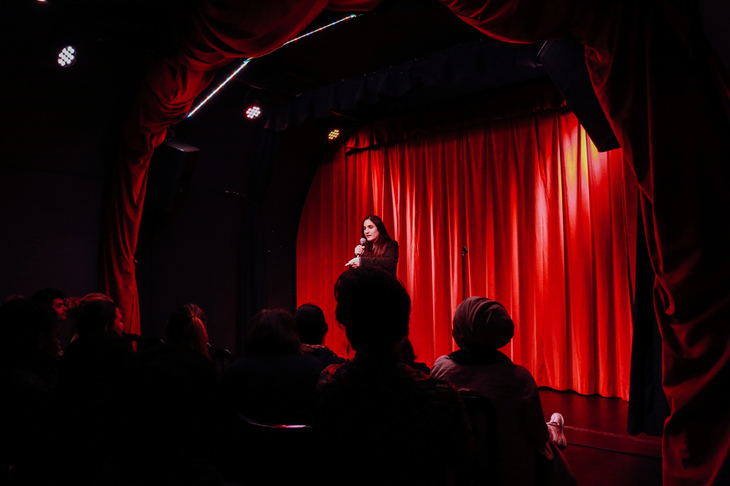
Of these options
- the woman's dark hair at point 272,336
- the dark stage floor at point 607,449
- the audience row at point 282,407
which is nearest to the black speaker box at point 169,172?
the audience row at point 282,407

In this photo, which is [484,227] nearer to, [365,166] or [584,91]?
[365,166]

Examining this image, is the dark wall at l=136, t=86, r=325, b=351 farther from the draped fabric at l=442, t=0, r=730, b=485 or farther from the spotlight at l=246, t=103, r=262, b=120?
the draped fabric at l=442, t=0, r=730, b=485

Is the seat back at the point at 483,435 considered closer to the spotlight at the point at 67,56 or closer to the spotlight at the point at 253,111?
the spotlight at the point at 67,56

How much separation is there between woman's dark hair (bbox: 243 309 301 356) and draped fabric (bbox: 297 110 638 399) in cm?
348

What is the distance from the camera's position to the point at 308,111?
5.34 meters

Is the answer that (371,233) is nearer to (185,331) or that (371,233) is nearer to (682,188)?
(185,331)

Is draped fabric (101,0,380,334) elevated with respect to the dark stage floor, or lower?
elevated

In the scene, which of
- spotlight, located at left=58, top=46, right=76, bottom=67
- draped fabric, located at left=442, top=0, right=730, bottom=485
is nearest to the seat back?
draped fabric, located at left=442, top=0, right=730, bottom=485

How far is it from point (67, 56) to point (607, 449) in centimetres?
461

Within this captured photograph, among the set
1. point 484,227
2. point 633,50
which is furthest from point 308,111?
point 633,50

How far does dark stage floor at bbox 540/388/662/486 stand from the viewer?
8.01 ft

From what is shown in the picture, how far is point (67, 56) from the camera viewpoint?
3725mm

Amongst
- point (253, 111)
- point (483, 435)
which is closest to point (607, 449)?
point (483, 435)

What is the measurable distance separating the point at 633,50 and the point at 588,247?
3178 millimetres
